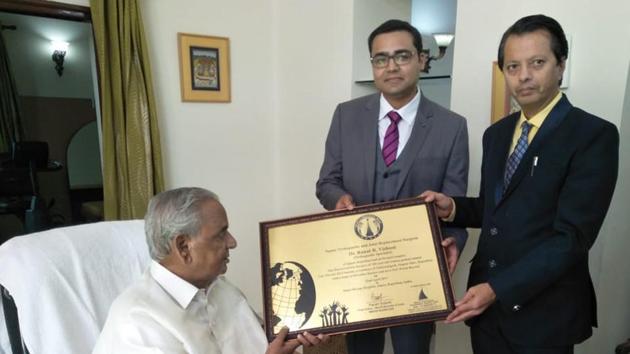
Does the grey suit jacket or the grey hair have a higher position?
the grey suit jacket

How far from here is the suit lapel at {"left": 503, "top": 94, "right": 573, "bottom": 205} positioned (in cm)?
108

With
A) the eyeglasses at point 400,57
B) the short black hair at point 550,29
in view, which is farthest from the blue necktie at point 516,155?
the eyeglasses at point 400,57

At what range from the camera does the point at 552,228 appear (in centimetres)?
109

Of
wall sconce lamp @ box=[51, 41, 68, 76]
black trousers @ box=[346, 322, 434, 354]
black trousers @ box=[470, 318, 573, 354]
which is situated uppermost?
wall sconce lamp @ box=[51, 41, 68, 76]

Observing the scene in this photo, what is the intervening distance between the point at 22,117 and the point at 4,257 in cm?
159

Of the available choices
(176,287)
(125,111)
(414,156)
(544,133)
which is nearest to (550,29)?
(544,133)

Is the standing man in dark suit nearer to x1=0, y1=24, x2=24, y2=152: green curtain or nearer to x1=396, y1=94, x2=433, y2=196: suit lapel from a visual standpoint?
x1=396, y1=94, x2=433, y2=196: suit lapel

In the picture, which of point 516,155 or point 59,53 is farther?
point 59,53

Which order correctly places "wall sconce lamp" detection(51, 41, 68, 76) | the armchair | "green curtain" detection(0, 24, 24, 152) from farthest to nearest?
"wall sconce lamp" detection(51, 41, 68, 76), "green curtain" detection(0, 24, 24, 152), the armchair

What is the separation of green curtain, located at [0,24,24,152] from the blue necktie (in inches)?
106

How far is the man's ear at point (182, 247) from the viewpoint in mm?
1131

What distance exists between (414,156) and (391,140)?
0.12 m

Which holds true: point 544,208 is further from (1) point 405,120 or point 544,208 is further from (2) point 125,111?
(2) point 125,111

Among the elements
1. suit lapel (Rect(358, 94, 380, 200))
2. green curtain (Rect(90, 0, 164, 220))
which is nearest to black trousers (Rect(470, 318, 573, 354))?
suit lapel (Rect(358, 94, 380, 200))
